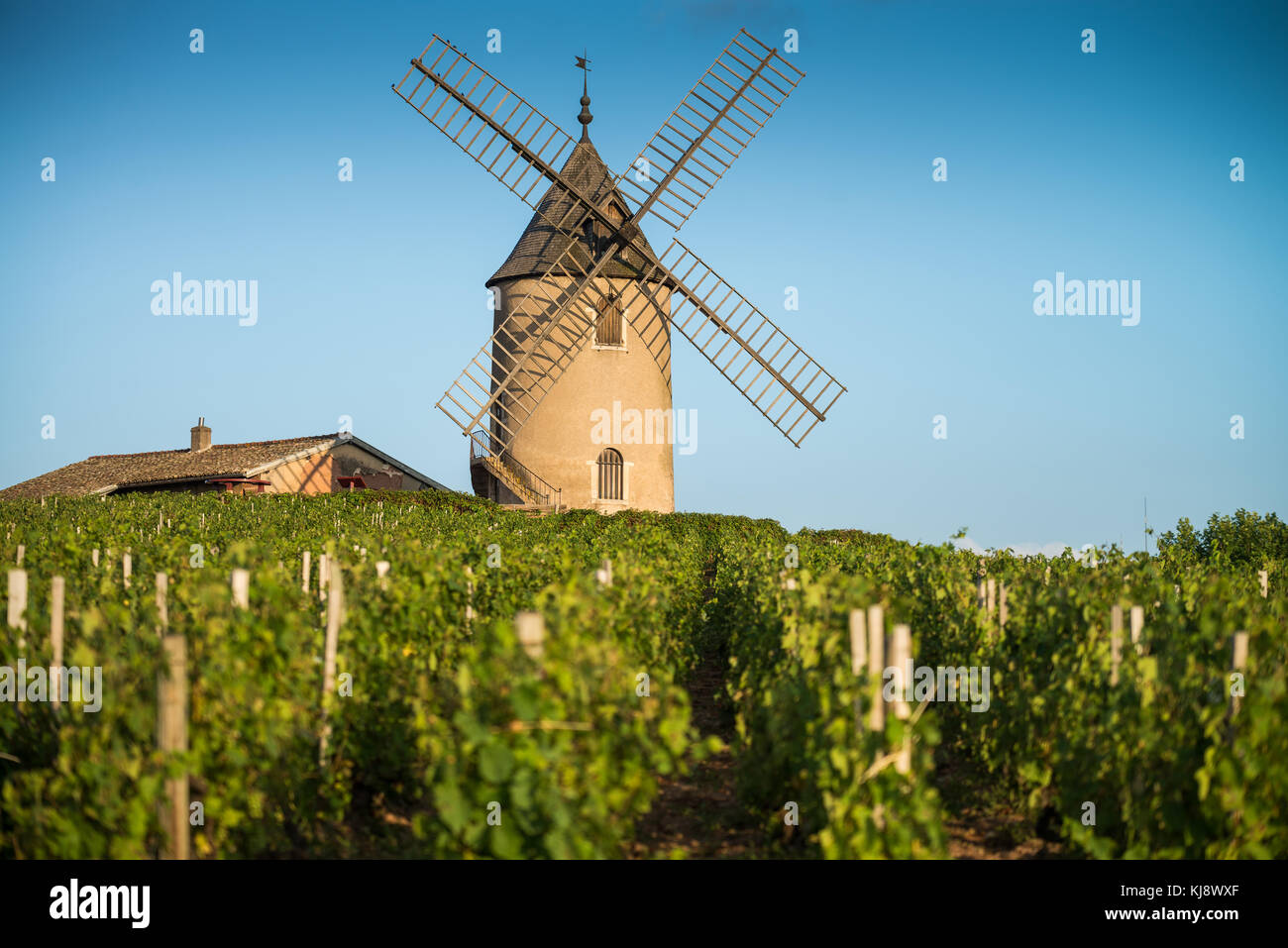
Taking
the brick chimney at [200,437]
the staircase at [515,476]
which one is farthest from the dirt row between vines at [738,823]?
the brick chimney at [200,437]

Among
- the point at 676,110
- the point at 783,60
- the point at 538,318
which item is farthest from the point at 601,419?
the point at 783,60

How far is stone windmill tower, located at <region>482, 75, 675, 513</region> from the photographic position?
23.8 meters

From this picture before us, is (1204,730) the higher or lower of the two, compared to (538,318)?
lower

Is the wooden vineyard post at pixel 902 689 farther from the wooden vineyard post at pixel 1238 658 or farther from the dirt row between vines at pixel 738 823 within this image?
the wooden vineyard post at pixel 1238 658

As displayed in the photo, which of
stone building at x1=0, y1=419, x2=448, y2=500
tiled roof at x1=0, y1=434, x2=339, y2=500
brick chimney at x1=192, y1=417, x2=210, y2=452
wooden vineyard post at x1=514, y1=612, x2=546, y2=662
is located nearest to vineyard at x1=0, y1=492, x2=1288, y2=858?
wooden vineyard post at x1=514, y1=612, x2=546, y2=662

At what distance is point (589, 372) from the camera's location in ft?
78.2

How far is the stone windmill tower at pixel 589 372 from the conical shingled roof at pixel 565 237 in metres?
0.02

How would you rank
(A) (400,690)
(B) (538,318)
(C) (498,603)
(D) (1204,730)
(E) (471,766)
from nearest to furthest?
(E) (471,766) → (D) (1204,730) → (A) (400,690) → (C) (498,603) → (B) (538,318)

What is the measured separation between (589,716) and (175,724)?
1.72m

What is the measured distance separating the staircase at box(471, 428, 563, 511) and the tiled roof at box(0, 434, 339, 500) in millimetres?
9044
